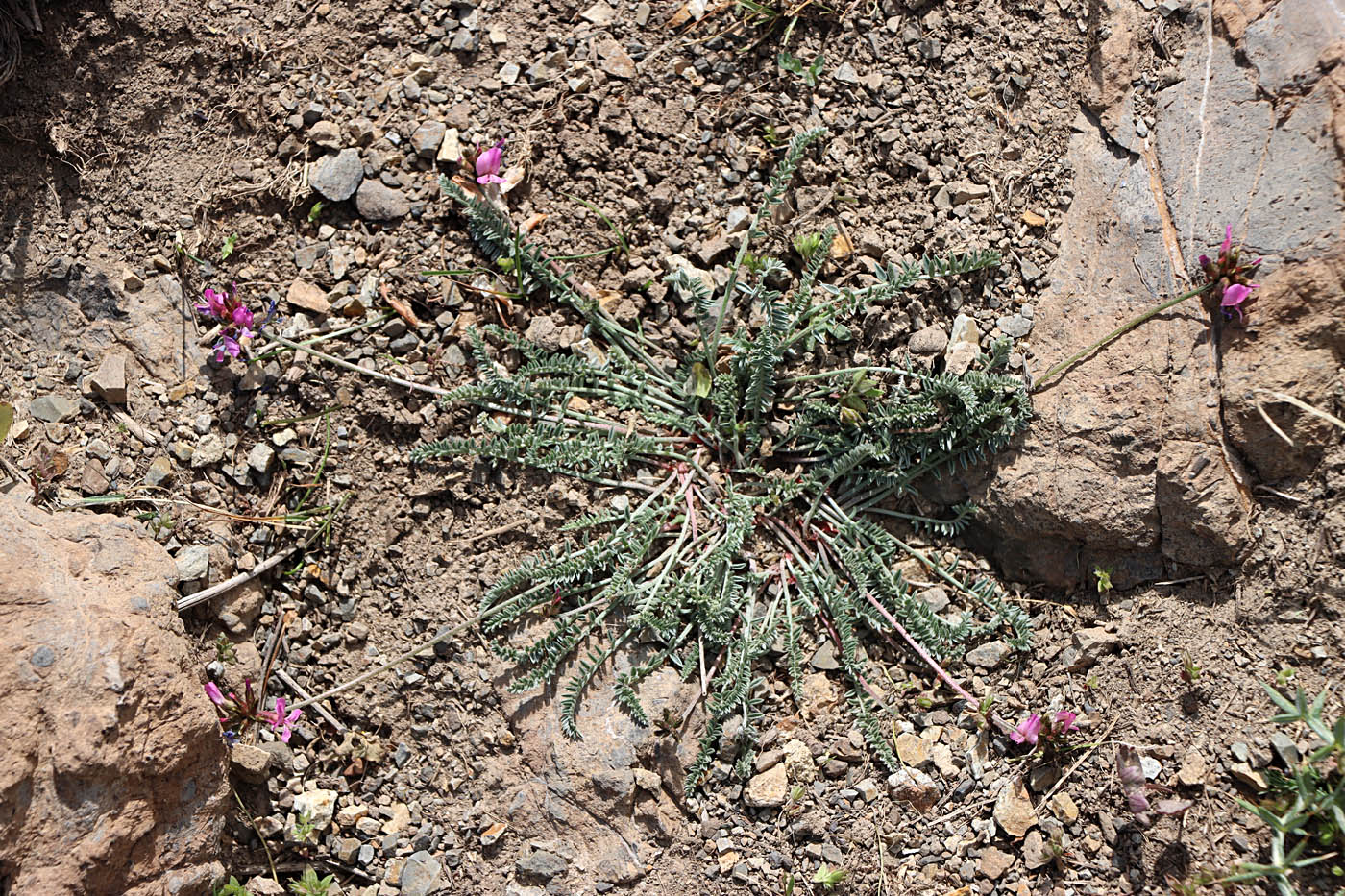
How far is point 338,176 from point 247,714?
6.32 ft

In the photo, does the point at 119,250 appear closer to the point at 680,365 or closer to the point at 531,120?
the point at 531,120

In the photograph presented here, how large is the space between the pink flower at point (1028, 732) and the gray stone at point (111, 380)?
3194 millimetres

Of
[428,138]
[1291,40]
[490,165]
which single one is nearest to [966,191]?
[1291,40]

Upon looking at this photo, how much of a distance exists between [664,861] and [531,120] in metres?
2.68

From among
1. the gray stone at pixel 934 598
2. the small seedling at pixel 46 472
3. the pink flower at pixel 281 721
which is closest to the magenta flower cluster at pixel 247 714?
the pink flower at pixel 281 721

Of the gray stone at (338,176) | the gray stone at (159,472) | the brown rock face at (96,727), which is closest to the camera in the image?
the brown rock face at (96,727)

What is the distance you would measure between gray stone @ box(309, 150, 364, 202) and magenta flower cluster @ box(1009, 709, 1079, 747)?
9.79 ft

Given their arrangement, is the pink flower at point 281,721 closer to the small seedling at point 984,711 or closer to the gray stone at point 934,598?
the gray stone at point 934,598

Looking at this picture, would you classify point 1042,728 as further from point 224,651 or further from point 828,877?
point 224,651

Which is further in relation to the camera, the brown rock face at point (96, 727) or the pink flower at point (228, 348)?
the pink flower at point (228, 348)

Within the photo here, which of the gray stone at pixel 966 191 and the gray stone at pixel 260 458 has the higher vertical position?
the gray stone at pixel 966 191

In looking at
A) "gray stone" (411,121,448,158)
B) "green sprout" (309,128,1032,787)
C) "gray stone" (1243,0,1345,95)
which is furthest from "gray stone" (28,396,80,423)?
"gray stone" (1243,0,1345,95)

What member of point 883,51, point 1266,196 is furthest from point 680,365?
point 1266,196

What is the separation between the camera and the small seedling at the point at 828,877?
9.75ft
